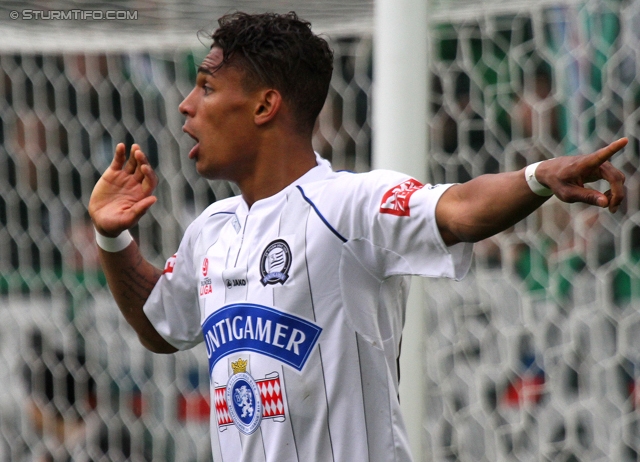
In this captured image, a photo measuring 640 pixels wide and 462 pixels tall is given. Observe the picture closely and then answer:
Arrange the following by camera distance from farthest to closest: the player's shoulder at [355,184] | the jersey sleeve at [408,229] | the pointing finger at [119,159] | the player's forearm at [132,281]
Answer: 1. the player's forearm at [132,281]
2. the pointing finger at [119,159]
3. the player's shoulder at [355,184]
4. the jersey sleeve at [408,229]

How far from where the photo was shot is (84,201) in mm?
3301

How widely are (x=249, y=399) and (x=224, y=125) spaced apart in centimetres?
50

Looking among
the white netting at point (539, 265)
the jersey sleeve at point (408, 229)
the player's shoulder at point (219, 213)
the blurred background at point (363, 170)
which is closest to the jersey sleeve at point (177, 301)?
the player's shoulder at point (219, 213)

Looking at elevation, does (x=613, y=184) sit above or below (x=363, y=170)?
below

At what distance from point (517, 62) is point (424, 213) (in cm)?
148

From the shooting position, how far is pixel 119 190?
177 centimetres

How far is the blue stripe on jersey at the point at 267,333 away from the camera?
59.8 inches

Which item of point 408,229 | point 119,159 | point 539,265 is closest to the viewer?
point 408,229

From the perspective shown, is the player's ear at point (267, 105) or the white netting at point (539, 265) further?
the white netting at point (539, 265)

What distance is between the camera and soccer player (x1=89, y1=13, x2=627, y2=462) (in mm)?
1435

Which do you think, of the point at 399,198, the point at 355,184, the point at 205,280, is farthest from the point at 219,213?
the point at 399,198

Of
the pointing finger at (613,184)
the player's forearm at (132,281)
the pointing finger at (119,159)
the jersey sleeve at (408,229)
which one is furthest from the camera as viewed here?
the player's forearm at (132,281)

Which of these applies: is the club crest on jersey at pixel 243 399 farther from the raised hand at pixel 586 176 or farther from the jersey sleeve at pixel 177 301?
the raised hand at pixel 586 176

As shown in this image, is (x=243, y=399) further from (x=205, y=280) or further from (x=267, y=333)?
(x=205, y=280)
